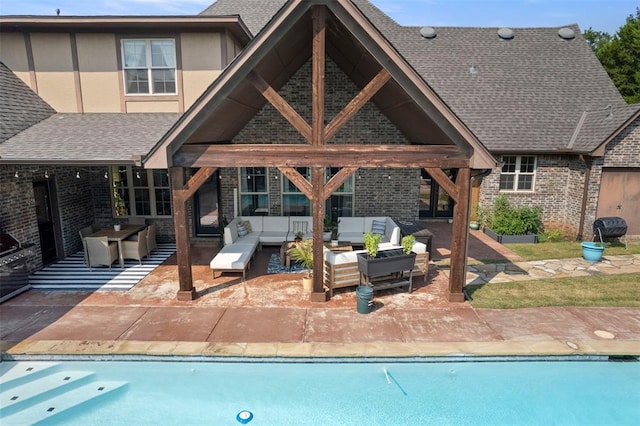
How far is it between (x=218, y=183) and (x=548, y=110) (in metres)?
12.8

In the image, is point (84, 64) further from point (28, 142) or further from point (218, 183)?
point (218, 183)

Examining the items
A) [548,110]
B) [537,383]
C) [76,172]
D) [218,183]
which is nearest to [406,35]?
[548,110]

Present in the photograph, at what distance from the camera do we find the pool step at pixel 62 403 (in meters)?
5.25

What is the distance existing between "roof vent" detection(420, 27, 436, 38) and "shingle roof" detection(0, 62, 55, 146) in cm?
1553

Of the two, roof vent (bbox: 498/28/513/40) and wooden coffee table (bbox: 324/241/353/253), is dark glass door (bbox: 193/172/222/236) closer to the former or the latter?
wooden coffee table (bbox: 324/241/353/253)

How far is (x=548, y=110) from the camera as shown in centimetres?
1514

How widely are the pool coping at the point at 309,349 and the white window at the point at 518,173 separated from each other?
343 inches

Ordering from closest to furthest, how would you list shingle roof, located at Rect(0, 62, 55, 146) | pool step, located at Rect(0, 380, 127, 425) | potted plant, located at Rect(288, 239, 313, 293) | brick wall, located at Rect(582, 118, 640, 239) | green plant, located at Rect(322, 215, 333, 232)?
pool step, located at Rect(0, 380, 127, 425), potted plant, located at Rect(288, 239, 313, 293), shingle roof, located at Rect(0, 62, 55, 146), green plant, located at Rect(322, 215, 333, 232), brick wall, located at Rect(582, 118, 640, 239)

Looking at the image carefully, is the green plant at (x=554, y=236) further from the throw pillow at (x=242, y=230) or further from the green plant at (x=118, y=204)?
the green plant at (x=118, y=204)

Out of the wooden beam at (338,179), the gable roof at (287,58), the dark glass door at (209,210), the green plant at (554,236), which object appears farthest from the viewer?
the green plant at (554,236)

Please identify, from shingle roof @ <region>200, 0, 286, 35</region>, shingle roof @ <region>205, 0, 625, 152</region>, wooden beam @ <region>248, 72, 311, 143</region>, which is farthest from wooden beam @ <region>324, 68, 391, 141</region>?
shingle roof @ <region>200, 0, 286, 35</region>

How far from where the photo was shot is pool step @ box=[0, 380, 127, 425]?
525 cm

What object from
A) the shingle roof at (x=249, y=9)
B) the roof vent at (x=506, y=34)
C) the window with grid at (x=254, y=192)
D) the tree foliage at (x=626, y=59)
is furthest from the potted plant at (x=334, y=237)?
the tree foliage at (x=626, y=59)

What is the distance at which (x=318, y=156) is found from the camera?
7.69 meters
